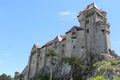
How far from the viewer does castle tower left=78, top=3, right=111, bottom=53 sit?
7386cm

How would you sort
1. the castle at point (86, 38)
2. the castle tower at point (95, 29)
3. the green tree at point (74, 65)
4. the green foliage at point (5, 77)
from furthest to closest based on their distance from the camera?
the green foliage at point (5, 77) < the castle at point (86, 38) < the castle tower at point (95, 29) < the green tree at point (74, 65)

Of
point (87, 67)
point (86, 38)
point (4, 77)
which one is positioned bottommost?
point (4, 77)

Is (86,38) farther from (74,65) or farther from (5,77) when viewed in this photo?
(5,77)

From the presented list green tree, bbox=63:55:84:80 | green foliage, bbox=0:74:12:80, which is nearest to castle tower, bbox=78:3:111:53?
green tree, bbox=63:55:84:80

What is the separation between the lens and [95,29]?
255ft

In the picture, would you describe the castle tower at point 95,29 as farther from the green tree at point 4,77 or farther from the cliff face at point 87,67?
the green tree at point 4,77

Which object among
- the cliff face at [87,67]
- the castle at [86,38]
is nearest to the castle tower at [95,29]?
the castle at [86,38]

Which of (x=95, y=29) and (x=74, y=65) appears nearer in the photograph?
(x=74, y=65)

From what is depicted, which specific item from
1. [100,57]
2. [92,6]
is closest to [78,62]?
[100,57]

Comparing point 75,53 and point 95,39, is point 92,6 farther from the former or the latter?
point 75,53

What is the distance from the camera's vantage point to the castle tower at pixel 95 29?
2908 inches

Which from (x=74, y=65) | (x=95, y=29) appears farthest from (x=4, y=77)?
(x=95, y=29)

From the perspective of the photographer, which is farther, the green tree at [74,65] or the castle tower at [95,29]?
the castle tower at [95,29]

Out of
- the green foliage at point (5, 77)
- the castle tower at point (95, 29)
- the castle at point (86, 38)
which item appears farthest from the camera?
the green foliage at point (5, 77)
